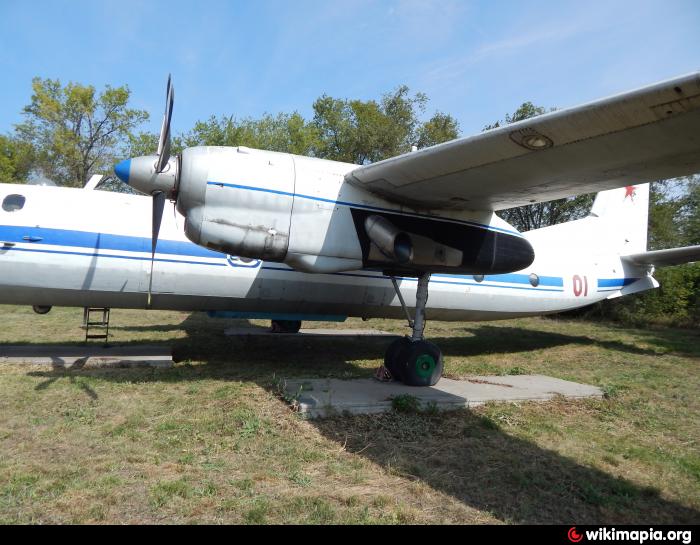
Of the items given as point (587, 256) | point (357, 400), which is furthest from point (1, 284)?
point (587, 256)

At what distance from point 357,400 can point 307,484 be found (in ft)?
7.48

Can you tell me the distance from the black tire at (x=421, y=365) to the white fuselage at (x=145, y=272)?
6.72 ft

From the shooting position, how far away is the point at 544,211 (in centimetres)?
3588

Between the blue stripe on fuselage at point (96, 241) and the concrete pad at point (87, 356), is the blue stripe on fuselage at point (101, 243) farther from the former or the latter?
the concrete pad at point (87, 356)

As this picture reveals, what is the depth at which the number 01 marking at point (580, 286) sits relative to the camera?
11633 millimetres

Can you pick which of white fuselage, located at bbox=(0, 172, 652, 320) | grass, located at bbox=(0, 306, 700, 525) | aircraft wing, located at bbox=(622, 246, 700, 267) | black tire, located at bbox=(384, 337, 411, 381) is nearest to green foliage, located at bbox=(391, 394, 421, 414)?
grass, located at bbox=(0, 306, 700, 525)

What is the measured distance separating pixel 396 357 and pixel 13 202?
6.52 metres

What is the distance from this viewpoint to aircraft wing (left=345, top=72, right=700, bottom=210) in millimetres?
4125

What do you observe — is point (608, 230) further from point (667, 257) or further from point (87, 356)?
point (87, 356)

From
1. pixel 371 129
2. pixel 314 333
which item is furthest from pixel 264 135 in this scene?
pixel 314 333

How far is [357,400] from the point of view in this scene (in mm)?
6238

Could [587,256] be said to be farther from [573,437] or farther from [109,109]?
[109,109]

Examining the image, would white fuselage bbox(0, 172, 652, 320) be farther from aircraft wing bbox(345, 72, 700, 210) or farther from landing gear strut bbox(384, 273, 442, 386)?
landing gear strut bbox(384, 273, 442, 386)
